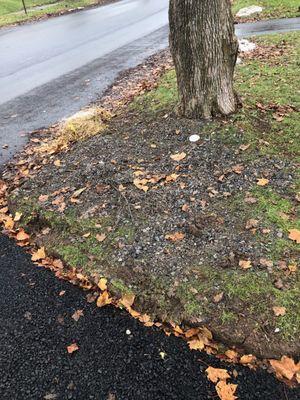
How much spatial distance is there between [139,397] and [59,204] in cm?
254

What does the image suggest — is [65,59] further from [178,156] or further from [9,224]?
[9,224]

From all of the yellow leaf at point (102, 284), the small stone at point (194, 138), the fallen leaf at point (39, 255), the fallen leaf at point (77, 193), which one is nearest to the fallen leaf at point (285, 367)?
the yellow leaf at point (102, 284)

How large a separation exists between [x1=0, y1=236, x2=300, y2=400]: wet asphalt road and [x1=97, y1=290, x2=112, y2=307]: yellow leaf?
53mm

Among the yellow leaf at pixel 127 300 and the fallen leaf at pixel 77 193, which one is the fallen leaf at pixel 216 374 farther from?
the fallen leaf at pixel 77 193

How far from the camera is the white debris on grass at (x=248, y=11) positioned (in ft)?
50.0

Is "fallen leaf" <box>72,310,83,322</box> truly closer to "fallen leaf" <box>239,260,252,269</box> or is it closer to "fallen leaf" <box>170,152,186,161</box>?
"fallen leaf" <box>239,260,252,269</box>

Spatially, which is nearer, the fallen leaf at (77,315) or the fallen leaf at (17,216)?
the fallen leaf at (77,315)

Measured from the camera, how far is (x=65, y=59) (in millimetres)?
11727

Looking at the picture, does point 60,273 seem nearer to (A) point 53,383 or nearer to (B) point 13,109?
(A) point 53,383

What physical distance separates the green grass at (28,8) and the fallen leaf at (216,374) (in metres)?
21.9

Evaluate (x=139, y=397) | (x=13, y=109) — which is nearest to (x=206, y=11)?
(x=139, y=397)

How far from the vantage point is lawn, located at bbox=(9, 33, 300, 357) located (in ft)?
11.0

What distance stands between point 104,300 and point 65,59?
32.3ft

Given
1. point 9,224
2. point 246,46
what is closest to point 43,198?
point 9,224
